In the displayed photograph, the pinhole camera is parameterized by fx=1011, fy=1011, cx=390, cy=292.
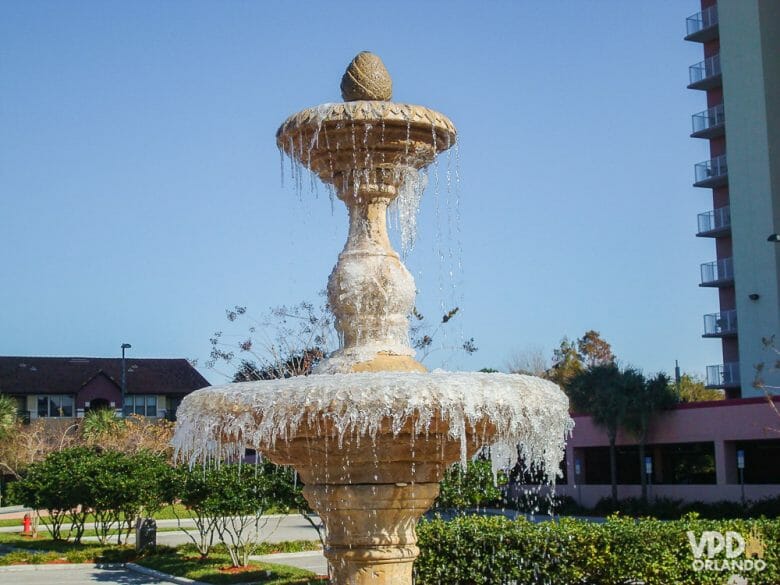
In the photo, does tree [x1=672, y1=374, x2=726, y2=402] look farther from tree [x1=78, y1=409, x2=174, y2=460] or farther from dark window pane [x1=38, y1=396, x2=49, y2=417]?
dark window pane [x1=38, y1=396, x2=49, y2=417]

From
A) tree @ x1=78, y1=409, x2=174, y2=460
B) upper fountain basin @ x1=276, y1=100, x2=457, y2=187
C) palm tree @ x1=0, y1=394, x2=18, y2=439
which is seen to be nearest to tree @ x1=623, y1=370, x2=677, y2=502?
tree @ x1=78, y1=409, x2=174, y2=460

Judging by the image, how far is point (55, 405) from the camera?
59.7m

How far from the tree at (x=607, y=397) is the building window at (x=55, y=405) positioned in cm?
3494

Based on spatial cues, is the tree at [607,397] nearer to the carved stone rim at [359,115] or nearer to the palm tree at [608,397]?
the palm tree at [608,397]

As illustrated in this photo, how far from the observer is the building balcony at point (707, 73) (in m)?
43.2

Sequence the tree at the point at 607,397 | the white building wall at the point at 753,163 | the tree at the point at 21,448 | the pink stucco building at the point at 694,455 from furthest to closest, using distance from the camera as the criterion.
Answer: the tree at the point at 21,448 → the white building wall at the point at 753,163 → the tree at the point at 607,397 → the pink stucco building at the point at 694,455

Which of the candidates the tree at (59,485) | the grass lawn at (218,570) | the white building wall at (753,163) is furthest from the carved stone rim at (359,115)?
the white building wall at (753,163)

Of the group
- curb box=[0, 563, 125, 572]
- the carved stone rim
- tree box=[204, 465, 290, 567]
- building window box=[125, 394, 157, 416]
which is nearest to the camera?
the carved stone rim

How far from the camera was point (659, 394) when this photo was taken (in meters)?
33.6

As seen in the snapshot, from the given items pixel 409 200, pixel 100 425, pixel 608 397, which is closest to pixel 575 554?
pixel 409 200

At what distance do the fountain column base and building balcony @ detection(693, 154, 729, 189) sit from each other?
38.4 m

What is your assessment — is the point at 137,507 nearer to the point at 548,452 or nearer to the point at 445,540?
the point at 445,540

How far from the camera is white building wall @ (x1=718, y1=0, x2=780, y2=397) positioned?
39.2 m

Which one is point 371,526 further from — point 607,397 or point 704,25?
point 704,25
